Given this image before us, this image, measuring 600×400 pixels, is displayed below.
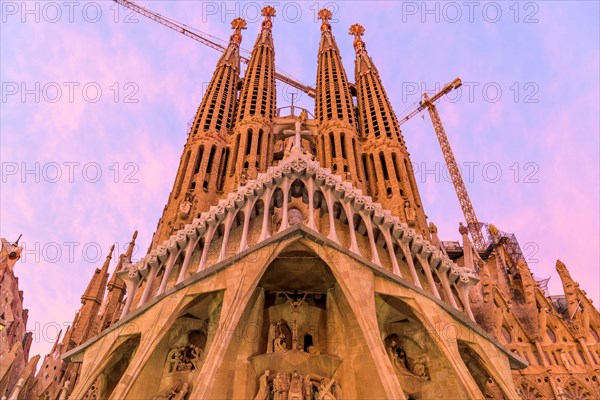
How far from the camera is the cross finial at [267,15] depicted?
1564 inches

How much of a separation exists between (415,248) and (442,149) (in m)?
34.0

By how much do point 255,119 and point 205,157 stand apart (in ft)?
13.6

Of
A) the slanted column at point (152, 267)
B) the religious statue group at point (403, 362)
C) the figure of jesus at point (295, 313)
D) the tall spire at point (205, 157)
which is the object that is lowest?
the religious statue group at point (403, 362)

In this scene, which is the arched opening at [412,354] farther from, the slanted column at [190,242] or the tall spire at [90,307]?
the tall spire at [90,307]

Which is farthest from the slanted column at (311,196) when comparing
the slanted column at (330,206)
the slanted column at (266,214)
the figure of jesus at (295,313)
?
the figure of jesus at (295,313)

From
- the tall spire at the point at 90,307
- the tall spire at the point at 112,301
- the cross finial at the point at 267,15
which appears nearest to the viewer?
the tall spire at the point at 112,301

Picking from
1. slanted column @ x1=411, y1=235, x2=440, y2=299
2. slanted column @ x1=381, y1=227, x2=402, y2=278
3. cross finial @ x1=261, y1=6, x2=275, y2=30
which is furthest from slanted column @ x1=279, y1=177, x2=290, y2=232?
cross finial @ x1=261, y1=6, x2=275, y2=30

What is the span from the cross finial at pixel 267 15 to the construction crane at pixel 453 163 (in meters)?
20.8

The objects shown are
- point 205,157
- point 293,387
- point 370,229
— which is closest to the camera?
point 293,387

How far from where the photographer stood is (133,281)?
56.1 feet

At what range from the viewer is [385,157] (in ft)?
82.9

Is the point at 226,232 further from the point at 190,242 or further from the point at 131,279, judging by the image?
the point at 131,279

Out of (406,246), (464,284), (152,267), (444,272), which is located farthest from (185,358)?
(464,284)

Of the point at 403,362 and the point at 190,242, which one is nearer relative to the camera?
the point at 403,362
